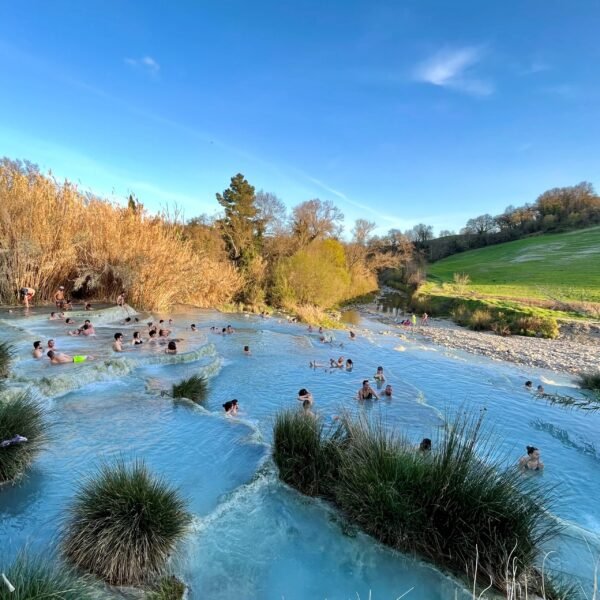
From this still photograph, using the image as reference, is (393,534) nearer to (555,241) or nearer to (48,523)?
(48,523)

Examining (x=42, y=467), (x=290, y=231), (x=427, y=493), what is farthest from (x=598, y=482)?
(x=290, y=231)

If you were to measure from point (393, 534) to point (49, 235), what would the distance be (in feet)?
57.2

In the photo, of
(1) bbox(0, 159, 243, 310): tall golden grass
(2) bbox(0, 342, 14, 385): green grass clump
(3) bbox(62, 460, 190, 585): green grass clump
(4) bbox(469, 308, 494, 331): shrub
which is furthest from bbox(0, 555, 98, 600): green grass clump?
(4) bbox(469, 308, 494, 331): shrub

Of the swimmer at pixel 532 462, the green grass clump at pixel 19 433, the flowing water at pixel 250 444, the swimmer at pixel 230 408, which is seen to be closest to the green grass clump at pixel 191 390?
the flowing water at pixel 250 444

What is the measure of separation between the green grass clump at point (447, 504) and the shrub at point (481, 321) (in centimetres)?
Answer: 2529

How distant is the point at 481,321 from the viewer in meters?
28.0

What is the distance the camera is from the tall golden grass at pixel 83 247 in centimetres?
1538

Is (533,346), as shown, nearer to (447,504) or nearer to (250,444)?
(250,444)

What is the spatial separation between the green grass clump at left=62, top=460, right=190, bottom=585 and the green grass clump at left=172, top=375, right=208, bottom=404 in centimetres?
478

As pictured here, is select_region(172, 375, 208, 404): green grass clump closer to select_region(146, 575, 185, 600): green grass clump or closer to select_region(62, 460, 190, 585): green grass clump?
select_region(62, 460, 190, 585): green grass clump

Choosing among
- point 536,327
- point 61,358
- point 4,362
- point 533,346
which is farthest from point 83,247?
point 536,327

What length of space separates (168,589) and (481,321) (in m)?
28.6

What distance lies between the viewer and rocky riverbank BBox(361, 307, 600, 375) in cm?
1764

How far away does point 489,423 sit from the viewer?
1001cm
